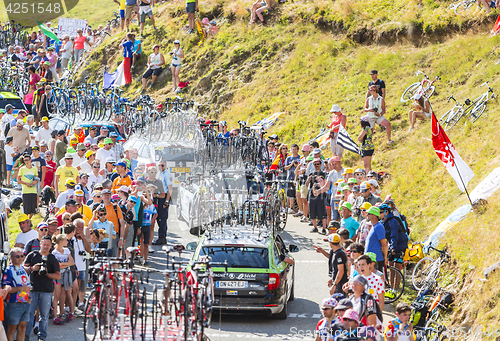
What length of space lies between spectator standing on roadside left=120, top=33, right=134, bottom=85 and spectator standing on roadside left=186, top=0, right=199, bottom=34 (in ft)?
9.94

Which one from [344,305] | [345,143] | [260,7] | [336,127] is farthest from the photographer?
[260,7]

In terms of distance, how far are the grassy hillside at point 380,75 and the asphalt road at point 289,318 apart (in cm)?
231

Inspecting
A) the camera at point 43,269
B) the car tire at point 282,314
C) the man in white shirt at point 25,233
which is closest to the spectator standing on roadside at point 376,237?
the car tire at point 282,314

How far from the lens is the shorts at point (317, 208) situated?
57.1ft

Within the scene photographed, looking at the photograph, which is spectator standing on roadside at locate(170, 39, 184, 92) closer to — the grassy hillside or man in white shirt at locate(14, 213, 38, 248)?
the grassy hillside

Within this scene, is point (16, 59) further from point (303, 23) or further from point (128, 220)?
point (128, 220)

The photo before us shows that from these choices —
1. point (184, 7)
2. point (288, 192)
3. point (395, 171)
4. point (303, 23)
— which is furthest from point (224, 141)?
point (184, 7)

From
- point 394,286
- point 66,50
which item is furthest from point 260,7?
point 394,286

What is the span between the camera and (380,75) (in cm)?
2411

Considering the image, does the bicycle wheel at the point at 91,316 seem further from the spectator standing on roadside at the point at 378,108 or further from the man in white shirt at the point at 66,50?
the man in white shirt at the point at 66,50

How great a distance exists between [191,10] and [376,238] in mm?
23587

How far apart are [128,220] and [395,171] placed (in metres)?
8.07

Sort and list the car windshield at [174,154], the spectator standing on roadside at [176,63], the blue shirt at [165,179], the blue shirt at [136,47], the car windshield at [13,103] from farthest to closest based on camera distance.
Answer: the blue shirt at [136,47] → the spectator standing on roadside at [176,63] → the car windshield at [13,103] → the car windshield at [174,154] → the blue shirt at [165,179]

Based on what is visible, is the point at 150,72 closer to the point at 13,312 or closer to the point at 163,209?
the point at 163,209
